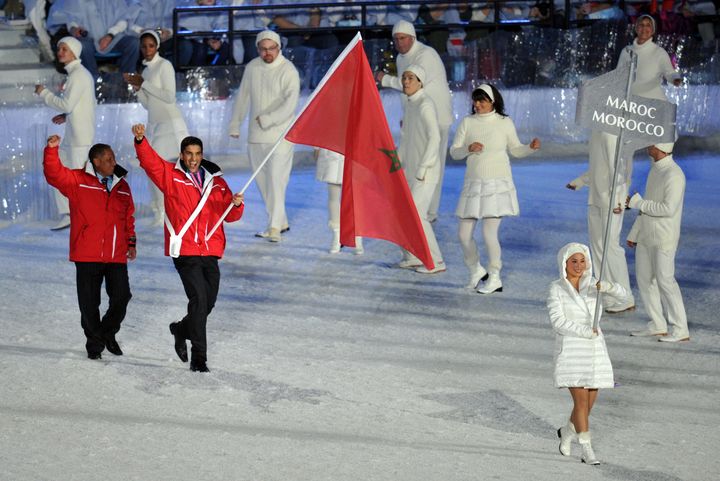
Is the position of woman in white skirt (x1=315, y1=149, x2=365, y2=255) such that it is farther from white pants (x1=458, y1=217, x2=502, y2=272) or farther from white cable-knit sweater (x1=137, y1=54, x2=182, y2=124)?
white cable-knit sweater (x1=137, y1=54, x2=182, y2=124)

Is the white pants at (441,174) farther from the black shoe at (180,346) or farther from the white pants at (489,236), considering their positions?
the black shoe at (180,346)

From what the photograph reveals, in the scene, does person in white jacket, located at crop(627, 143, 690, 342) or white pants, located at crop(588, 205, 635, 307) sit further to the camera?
white pants, located at crop(588, 205, 635, 307)

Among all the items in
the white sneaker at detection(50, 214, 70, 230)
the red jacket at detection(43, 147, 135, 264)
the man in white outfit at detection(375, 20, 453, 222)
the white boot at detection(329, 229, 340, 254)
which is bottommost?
the white sneaker at detection(50, 214, 70, 230)

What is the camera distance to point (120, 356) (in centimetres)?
931

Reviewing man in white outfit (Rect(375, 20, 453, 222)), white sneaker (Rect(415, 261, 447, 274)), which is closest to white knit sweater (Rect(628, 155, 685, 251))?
white sneaker (Rect(415, 261, 447, 274))

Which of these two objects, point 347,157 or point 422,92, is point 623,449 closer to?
point 347,157

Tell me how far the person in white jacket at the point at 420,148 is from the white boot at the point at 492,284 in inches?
19.7

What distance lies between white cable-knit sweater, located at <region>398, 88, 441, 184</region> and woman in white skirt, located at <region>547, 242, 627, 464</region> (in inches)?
162

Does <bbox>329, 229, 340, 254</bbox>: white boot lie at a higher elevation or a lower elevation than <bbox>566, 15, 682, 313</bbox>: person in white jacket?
lower

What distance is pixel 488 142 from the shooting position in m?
11.1

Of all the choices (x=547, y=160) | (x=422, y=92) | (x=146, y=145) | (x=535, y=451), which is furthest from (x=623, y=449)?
(x=547, y=160)

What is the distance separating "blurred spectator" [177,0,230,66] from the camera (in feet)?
55.7

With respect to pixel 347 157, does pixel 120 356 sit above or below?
below

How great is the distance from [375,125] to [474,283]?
91.1 inches
